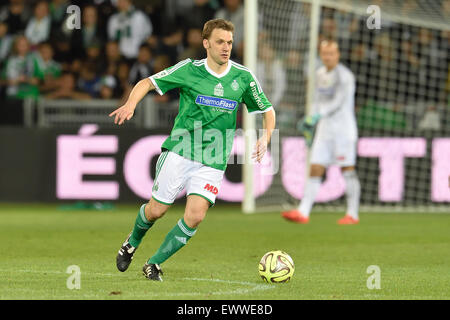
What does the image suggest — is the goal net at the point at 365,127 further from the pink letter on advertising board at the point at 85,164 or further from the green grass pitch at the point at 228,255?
the pink letter on advertising board at the point at 85,164

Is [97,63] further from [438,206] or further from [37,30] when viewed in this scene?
[438,206]

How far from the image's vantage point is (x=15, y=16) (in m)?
18.2

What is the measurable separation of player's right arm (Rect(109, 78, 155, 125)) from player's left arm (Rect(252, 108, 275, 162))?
952 millimetres

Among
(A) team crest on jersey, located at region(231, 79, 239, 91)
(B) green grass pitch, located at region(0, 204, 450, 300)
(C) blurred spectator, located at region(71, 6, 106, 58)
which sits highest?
(C) blurred spectator, located at region(71, 6, 106, 58)

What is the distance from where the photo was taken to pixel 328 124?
13.3m

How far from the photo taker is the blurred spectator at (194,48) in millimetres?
16734

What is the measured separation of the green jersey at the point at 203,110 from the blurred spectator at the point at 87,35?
33.0 ft

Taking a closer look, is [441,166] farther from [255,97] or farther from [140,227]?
[140,227]

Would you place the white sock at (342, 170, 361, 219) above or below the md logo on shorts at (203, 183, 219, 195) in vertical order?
below

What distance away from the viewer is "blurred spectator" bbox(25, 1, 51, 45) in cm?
1761

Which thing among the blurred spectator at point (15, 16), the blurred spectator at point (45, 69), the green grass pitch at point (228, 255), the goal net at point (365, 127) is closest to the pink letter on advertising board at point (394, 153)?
the goal net at point (365, 127)

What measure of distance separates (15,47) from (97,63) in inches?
57.2

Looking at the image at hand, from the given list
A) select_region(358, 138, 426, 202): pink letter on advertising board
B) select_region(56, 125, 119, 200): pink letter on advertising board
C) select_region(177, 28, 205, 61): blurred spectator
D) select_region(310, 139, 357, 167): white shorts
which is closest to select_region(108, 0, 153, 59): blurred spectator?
select_region(177, 28, 205, 61): blurred spectator

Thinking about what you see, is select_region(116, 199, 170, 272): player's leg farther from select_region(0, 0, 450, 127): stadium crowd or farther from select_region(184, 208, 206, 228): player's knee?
select_region(0, 0, 450, 127): stadium crowd
